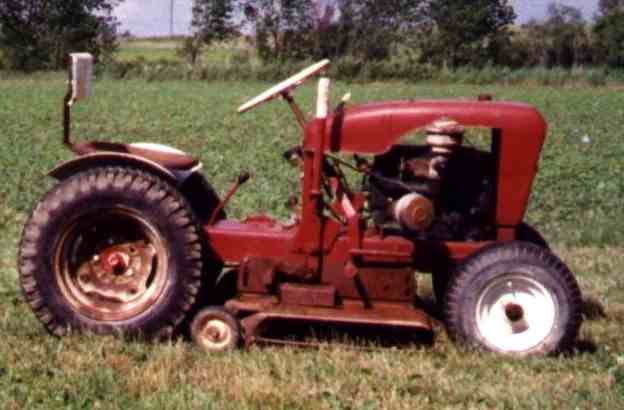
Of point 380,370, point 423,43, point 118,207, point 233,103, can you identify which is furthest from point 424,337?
point 423,43

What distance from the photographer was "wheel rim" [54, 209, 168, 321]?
5340 millimetres

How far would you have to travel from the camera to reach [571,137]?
20.0m

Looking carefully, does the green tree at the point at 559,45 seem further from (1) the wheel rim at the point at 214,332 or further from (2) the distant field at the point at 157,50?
(1) the wheel rim at the point at 214,332

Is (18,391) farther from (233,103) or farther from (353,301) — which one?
(233,103)

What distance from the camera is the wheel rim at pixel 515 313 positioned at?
525cm

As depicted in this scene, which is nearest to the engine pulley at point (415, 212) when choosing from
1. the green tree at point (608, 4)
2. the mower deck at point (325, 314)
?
the mower deck at point (325, 314)

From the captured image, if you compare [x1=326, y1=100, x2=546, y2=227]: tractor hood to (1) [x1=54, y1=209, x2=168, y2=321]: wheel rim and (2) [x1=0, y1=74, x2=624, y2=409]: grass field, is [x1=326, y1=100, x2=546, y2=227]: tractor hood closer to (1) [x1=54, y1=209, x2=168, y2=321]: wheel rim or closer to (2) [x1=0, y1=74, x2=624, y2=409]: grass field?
(2) [x1=0, y1=74, x2=624, y2=409]: grass field

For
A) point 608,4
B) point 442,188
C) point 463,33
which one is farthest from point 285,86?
point 608,4

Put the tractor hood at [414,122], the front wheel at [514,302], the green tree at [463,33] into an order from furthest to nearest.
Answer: the green tree at [463,33] → the tractor hood at [414,122] → the front wheel at [514,302]

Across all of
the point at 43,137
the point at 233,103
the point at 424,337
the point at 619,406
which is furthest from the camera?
the point at 233,103

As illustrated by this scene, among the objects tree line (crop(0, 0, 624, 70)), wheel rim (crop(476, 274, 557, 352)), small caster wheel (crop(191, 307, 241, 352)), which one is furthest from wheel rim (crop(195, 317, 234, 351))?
tree line (crop(0, 0, 624, 70))

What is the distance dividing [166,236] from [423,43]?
6139cm

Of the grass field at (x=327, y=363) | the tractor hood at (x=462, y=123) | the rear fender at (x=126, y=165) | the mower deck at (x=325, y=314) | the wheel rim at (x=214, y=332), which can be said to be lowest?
the grass field at (x=327, y=363)

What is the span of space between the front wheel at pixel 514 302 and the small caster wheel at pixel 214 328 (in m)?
1.06
